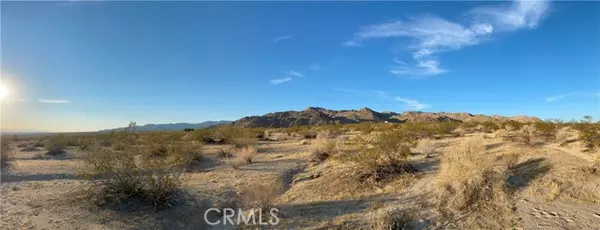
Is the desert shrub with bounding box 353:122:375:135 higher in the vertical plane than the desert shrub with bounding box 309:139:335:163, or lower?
higher

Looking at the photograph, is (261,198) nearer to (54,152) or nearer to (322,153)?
(322,153)

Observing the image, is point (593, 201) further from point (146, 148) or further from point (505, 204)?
point (146, 148)

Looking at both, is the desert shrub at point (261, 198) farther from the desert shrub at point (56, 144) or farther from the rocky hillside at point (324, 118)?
the rocky hillside at point (324, 118)

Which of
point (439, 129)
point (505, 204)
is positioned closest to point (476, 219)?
point (505, 204)

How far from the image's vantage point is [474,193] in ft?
28.1

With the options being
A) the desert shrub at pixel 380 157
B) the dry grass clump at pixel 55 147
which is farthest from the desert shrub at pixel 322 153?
the dry grass clump at pixel 55 147

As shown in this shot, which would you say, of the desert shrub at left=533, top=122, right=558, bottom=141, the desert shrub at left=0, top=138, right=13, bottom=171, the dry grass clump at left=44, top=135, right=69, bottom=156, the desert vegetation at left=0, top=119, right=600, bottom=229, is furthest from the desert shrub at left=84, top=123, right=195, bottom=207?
the desert shrub at left=533, top=122, right=558, bottom=141

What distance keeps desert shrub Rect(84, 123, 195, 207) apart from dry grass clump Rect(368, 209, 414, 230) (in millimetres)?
4725

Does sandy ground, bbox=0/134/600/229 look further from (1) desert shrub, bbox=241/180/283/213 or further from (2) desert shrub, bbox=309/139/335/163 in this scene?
(2) desert shrub, bbox=309/139/335/163

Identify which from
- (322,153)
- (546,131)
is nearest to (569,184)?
(322,153)

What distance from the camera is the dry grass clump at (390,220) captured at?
24.4ft

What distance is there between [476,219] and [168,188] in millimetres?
6799

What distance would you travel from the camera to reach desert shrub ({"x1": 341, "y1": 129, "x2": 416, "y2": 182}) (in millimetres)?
11297

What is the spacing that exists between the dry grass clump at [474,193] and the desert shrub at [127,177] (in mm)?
6222
